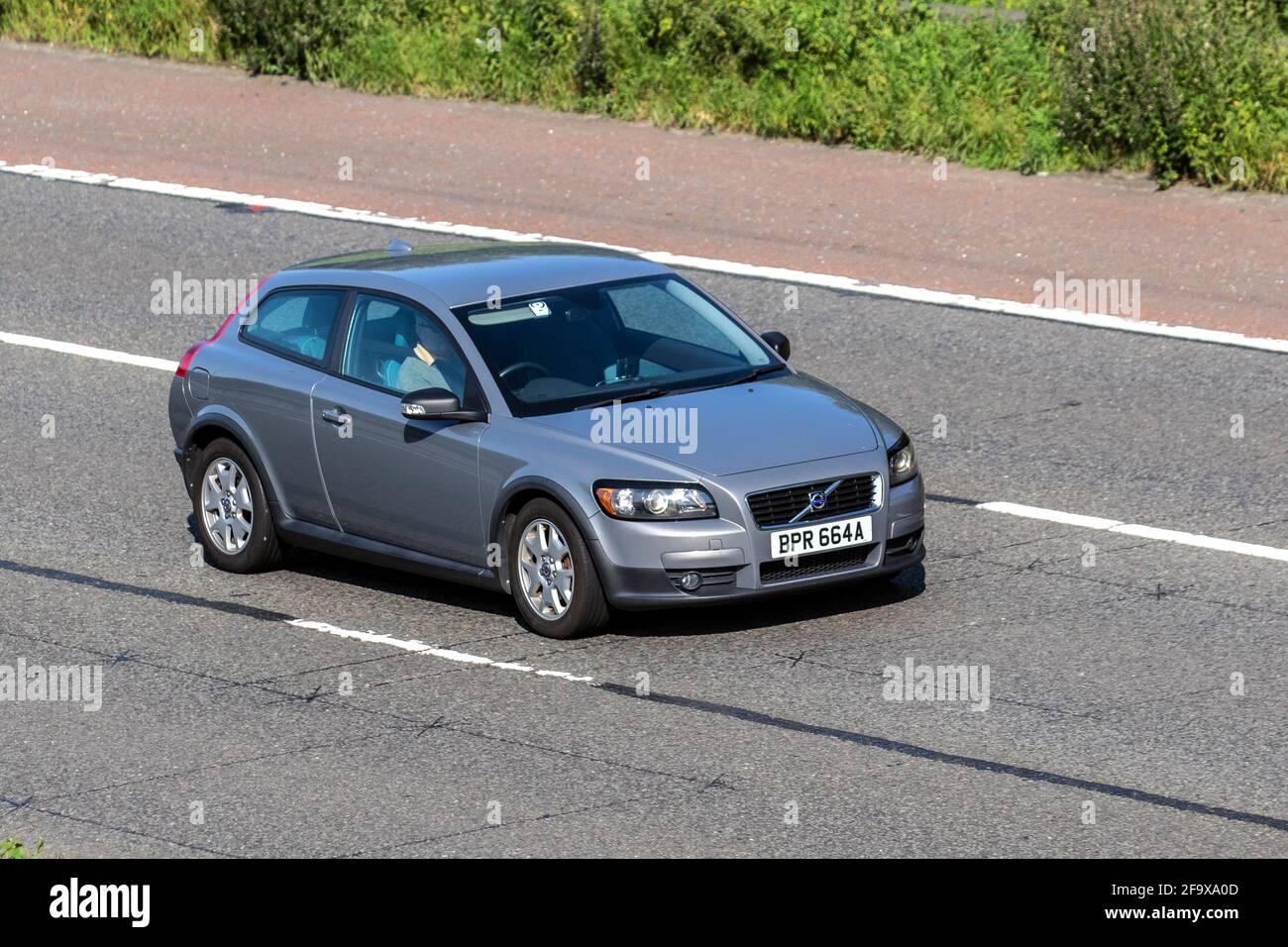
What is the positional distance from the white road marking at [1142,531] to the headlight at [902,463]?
1600mm

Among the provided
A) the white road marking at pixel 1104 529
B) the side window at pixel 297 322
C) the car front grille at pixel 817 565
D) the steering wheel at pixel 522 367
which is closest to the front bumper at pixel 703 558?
the car front grille at pixel 817 565

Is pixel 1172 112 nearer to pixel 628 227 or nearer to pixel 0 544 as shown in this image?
pixel 628 227

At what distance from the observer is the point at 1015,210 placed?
60.6 ft

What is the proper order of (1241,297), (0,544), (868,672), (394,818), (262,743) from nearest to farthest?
(394,818)
(262,743)
(868,672)
(0,544)
(1241,297)

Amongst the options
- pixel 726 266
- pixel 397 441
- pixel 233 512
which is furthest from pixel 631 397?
pixel 726 266

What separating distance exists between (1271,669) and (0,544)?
254 inches

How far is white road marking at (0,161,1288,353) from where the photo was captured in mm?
15586

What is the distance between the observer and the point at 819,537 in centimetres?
1013

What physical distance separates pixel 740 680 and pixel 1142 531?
303 cm

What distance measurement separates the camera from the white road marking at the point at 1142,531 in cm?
1136

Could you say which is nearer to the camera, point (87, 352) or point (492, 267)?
point (492, 267)

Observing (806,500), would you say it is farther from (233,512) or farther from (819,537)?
(233,512)

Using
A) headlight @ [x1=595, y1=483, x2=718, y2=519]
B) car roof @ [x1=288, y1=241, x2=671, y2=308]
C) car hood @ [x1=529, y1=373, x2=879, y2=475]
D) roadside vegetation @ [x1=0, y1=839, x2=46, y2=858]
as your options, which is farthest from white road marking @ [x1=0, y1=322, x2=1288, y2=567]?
roadside vegetation @ [x1=0, y1=839, x2=46, y2=858]

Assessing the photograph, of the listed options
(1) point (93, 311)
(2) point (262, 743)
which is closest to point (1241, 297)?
(1) point (93, 311)
